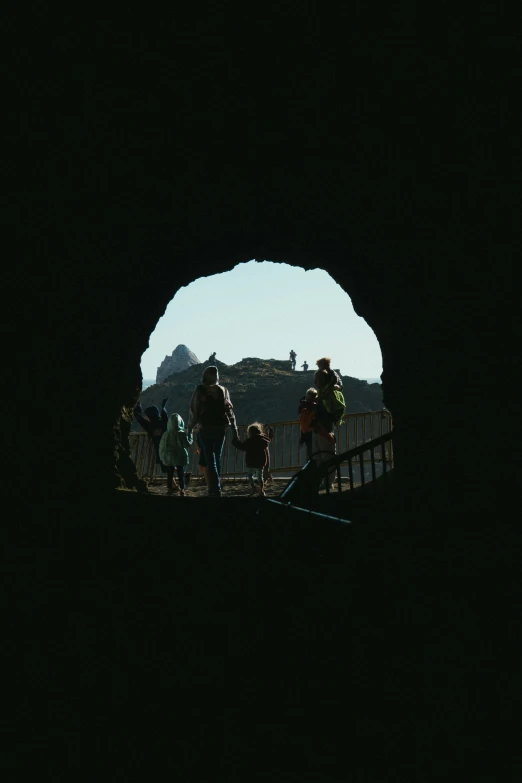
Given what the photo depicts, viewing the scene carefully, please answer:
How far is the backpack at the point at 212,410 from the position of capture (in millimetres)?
5863

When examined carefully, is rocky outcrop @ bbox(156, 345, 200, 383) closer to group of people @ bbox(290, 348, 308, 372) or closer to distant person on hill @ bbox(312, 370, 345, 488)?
group of people @ bbox(290, 348, 308, 372)

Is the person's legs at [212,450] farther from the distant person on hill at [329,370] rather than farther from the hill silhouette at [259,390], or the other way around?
the hill silhouette at [259,390]

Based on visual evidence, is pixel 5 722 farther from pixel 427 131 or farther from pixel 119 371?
pixel 427 131

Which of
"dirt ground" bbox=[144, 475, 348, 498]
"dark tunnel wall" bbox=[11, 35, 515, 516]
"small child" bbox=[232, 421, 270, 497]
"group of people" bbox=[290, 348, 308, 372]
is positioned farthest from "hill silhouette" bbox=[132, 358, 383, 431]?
"dark tunnel wall" bbox=[11, 35, 515, 516]

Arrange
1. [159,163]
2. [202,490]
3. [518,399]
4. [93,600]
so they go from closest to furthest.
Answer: [518,399] < [93,600] < [159,163] < [202,490]

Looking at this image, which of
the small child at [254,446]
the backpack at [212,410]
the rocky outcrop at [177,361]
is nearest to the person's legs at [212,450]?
the backpack at [212,410]

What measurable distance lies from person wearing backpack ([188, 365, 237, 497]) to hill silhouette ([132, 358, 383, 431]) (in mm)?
38974

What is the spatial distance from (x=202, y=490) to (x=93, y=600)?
177 inches

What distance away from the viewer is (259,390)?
158ft

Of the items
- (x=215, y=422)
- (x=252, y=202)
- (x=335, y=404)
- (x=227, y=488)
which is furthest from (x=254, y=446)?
(x=252, y=202)

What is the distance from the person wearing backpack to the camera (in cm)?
587

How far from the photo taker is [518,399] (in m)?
3.02

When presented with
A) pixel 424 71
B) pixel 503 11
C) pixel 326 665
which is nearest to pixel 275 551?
pixel 326 665

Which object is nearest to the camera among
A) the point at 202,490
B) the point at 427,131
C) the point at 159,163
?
the point at 427,131
